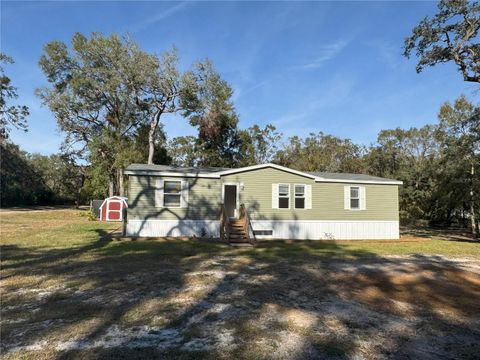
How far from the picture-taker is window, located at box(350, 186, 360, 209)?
19031 mm

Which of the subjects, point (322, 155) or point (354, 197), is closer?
point (354, 197)

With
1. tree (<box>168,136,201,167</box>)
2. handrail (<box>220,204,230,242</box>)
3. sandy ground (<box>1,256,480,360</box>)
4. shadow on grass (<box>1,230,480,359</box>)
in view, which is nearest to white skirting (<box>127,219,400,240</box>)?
handrail (<box>220,204,230,242</box>)

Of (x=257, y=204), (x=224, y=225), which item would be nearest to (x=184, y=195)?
(x=224, y=225)

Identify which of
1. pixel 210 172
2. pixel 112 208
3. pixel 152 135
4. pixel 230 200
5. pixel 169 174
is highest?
pixel 152 135

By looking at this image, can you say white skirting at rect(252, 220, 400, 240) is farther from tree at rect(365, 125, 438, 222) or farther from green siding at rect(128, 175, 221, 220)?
tree at rect(365, 125, 438, 222)

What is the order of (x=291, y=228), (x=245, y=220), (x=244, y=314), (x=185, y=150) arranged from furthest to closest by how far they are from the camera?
1. (x=185, y=150)
2. (x=291, y=228)
3. (x=245, y=220)
4. (x=244, y=314)

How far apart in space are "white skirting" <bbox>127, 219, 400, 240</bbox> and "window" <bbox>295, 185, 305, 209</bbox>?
2.72 ft

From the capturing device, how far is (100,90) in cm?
3216

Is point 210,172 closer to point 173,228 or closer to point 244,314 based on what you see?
point 173,228

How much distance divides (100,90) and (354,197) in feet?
81.8

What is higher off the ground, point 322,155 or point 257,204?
point 322,155

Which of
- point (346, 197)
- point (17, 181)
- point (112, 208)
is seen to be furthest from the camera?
point (17, 181)

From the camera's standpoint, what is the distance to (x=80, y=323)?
5.00m

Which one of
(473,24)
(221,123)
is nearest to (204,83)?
(221,123)
